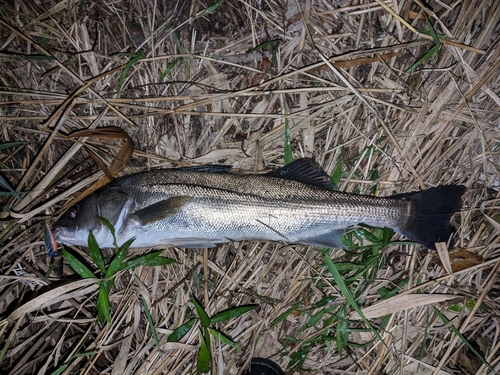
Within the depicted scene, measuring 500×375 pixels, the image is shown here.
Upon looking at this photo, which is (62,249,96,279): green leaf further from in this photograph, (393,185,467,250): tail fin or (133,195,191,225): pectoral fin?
(393,185,467,250): tail fin

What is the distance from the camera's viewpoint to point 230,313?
121 inches

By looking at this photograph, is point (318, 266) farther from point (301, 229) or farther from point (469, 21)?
point (469, 21)

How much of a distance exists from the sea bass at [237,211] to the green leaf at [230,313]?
670 mm

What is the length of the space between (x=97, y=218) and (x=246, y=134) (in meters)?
1.51

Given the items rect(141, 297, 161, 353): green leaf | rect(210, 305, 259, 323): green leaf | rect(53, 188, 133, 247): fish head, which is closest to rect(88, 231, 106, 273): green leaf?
rect(53, 188, 133, 247): fish head

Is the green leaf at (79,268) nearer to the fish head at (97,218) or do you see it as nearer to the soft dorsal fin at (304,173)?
the fish head at (97,218)

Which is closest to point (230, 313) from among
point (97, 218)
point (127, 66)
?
point (97, 218)

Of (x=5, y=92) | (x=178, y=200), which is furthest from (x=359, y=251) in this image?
(x=5, y=92)

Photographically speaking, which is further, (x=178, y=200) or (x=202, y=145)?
(x=202, y=145)

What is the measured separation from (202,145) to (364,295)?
2087mm

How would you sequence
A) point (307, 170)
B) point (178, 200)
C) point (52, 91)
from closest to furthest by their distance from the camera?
point (178, 200) < point (307, 170) < point (52, 91)

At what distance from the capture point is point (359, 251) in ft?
10.7

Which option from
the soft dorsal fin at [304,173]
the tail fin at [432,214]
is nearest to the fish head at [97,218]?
the soft dorsal fin at [304,173]

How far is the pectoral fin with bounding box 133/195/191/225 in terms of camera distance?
276cm
